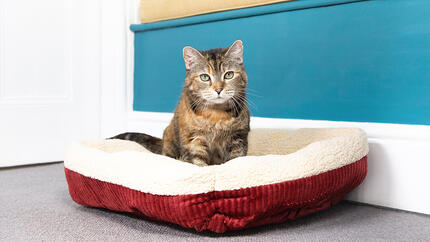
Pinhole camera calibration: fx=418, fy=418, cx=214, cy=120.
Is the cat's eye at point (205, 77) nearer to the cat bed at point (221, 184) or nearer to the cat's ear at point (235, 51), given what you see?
the cat's ear at point (235, 51)

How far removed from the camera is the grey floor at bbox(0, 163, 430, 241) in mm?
1146

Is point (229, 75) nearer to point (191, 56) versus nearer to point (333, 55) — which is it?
point (191, 56)

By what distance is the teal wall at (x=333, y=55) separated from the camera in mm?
1547

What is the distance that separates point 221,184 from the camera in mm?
1060

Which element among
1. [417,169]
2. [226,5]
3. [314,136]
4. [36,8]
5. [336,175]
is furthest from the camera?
[36,8]

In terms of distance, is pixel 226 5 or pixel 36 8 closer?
pixel 226 5

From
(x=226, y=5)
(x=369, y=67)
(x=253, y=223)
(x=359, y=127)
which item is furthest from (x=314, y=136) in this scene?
(x=226, y=5)

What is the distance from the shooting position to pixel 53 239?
1.12m

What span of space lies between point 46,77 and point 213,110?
1.25m

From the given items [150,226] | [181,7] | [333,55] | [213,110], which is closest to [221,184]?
[150,226]

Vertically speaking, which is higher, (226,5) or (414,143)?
(226,5)

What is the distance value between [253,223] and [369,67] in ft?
2.81

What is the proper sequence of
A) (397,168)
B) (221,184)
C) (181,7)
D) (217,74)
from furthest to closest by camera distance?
(181,7) < (397,168) < (217,74) < (221,184)

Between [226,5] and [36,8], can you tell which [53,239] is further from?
[36,8]
